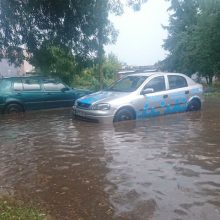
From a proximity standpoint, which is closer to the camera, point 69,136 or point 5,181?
point 5,181

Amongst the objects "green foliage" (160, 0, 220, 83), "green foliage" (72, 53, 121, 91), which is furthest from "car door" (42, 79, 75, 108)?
"green foliage" (160, 0, 220, 83)

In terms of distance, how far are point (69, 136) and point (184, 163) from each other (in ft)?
11.7

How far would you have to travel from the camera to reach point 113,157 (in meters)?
6.50

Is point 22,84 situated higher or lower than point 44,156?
higher

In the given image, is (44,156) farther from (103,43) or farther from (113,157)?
(103,43)

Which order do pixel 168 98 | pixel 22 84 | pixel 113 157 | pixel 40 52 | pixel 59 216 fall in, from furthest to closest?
pixel 40 52 → pixel 22 84 → pixel 168 98 → pixel 113 157 → pixel 59 216

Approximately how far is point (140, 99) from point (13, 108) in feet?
17.6

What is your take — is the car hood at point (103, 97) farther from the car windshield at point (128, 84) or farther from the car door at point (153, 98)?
the car door at point (153, 98)

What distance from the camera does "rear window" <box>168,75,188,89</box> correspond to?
441 inches

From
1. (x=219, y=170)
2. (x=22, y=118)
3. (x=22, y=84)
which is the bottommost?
(x=219, y=170)

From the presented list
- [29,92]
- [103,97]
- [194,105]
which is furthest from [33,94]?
[194,105]

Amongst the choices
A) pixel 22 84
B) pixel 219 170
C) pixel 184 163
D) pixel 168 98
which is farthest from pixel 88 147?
pixel 22 84

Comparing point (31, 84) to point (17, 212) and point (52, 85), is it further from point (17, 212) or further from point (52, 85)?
point (17, 212)

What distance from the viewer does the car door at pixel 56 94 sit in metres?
13.9
